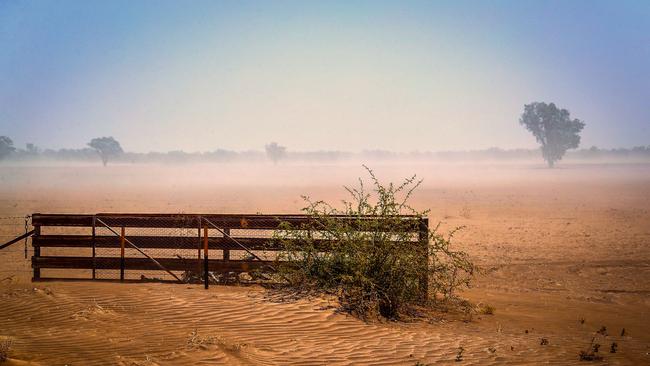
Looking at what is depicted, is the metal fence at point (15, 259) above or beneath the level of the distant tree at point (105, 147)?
beneath

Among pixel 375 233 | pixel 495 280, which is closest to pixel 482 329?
pixel 375 233

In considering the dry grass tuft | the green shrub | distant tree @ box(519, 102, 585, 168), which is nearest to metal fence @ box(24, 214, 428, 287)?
the green shrub

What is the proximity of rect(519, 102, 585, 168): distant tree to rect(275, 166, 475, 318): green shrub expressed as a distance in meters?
120

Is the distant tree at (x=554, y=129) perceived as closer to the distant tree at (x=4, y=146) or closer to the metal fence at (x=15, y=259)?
the metal fence at (x=15, y=259)

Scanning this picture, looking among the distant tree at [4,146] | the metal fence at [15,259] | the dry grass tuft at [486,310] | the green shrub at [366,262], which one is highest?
the distant tree at [4,146]

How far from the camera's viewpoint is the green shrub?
9.41m

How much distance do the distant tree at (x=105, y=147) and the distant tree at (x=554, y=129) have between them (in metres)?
122

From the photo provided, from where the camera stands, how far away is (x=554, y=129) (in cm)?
11750

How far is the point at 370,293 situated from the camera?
358 inches

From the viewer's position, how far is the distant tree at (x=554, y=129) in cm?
11788

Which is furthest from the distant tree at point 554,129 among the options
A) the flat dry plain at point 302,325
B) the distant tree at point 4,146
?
the distant tree at point 4,146

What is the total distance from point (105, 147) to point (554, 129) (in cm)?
13029

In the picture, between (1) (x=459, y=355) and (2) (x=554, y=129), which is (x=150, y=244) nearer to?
(1) (x=459, y=355)

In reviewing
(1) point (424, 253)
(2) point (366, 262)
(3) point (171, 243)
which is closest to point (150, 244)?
(3) point (171, 243)
